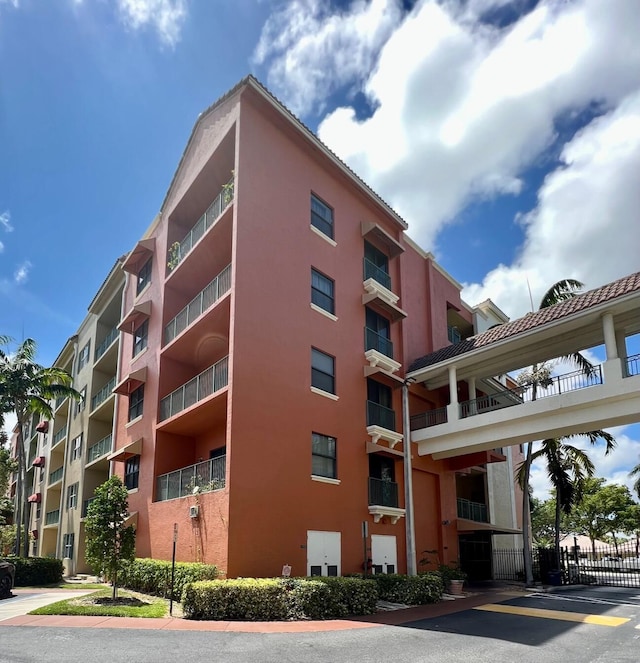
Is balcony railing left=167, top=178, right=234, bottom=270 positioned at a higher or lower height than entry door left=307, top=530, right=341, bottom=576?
higher

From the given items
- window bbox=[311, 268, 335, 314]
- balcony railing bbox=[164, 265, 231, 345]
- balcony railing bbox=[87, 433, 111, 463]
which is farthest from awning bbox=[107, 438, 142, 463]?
window bbox=[311, 268, 335, 314]

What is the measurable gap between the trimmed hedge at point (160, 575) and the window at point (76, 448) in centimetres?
1654

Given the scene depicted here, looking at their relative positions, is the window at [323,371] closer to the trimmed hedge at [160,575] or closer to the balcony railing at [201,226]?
the balcony railing at [201,226]

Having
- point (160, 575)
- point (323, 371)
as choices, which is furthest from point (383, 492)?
point (160, 575)

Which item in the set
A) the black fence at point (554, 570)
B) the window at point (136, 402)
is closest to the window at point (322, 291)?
the window at point (136, 402)

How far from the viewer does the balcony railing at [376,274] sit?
24438mm

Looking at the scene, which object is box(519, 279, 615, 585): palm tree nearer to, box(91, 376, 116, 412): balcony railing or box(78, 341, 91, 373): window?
box(91, 376, 116, 412): balcony railing

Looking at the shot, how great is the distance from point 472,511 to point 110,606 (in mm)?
19626

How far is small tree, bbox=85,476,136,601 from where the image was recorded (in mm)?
16438

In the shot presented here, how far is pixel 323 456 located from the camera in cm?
1955

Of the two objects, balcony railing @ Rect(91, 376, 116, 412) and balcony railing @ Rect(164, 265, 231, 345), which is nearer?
balcony railing @ Rect(164, 265, 231, 345)

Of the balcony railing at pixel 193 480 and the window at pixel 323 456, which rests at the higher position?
the window at pixel 323 456

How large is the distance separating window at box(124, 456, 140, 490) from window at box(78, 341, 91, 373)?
14.4 meters

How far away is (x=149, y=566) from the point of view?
18.2 metres
